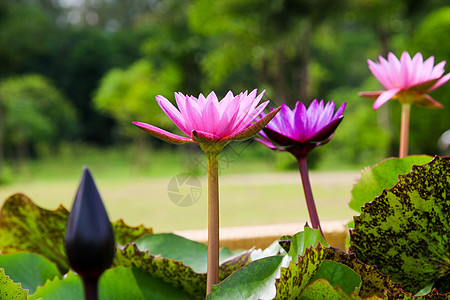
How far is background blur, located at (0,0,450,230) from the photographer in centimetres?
737

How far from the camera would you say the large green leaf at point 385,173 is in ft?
0.90

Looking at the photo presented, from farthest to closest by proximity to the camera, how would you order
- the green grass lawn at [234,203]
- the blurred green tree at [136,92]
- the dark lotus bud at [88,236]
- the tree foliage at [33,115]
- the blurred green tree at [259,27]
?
the tree foliage at [33,115] < the blurred green tree at [136,92] < the blurred green tree at [259,27] < the green grass lawn at [234,203] < the dark lotus bud at [88,236]

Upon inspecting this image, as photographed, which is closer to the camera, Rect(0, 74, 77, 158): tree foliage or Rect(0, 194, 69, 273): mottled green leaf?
Rect(0, 194, 69, 273): mottled green leaf

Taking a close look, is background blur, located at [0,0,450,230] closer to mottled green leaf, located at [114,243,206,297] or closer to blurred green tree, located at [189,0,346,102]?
blurred green tree, located at [189,0,346,102]

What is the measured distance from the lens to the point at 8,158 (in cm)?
1245

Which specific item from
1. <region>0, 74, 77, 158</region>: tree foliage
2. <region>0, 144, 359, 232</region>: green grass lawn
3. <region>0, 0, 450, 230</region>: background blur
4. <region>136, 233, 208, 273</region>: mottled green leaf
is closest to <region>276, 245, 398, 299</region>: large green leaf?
<region>136, 233, 208, 273</region>: mottled green leaf

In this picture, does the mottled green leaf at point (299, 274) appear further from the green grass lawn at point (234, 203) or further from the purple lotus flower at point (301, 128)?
the green grass lawn at point (234, 203)

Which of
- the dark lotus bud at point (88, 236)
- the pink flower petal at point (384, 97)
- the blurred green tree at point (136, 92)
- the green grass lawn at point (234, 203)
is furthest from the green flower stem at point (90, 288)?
the blurred green tree at point (136, 92)

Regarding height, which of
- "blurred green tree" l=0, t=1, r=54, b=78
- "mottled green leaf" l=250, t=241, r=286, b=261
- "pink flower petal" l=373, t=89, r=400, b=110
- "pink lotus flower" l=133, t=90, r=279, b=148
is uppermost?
"blurred green tree" l=0, t=1, r=54, b=78

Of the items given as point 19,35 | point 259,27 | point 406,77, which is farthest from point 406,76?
point 19,35

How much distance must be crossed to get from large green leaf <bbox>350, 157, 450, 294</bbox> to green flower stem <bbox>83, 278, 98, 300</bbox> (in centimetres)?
14

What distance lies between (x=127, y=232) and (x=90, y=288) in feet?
0.60

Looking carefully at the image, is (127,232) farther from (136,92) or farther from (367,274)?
(136,92)

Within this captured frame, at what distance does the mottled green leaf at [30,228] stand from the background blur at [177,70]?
10.4 ft
